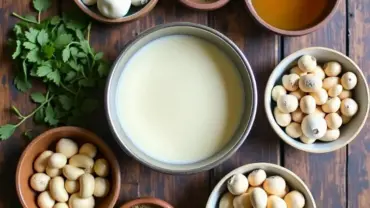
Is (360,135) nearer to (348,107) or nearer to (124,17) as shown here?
(348,107)

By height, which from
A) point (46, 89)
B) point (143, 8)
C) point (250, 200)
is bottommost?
point (250, 200)

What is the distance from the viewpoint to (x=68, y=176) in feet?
2.81

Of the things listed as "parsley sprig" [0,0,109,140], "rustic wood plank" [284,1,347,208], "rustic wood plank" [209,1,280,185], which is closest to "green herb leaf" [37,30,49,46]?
"parsley sprig" [0,0,109,140]

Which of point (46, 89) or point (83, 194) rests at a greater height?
point (46, 89)

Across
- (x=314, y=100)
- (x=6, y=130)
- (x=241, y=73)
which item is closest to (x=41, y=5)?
(x=6, y=130)

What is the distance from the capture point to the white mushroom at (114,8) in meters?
0.83

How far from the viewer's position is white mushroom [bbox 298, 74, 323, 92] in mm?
840

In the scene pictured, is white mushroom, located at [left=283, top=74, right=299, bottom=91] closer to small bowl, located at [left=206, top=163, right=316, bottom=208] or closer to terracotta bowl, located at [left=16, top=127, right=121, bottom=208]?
small bowl, located at [left=206, top=163, right=316, bottom=208]

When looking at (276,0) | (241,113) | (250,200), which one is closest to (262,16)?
(276,0)

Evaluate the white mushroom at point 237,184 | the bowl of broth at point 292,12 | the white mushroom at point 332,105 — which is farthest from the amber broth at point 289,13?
the white mushroom at point 237,184

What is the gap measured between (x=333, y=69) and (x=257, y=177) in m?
0.17

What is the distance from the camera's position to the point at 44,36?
2.83 ft

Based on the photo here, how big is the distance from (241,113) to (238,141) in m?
0.05

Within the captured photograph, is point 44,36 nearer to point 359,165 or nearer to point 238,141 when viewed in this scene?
point 238,141
